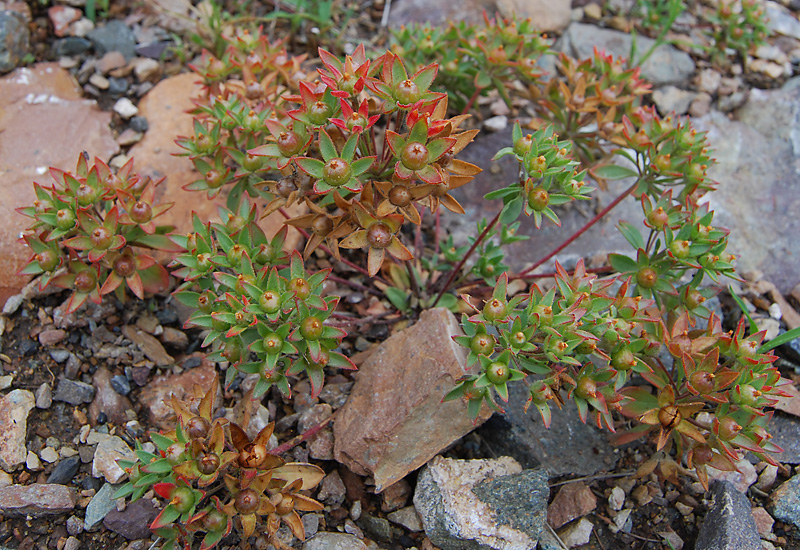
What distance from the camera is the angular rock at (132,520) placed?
129 inches

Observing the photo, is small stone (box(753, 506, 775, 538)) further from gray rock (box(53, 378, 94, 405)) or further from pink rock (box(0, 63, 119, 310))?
pink rock (box(0, 63, 119, 310))

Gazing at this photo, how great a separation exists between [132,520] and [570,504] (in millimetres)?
2455

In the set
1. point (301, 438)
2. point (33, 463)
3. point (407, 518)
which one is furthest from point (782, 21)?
point (33, 463)

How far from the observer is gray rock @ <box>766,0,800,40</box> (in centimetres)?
619

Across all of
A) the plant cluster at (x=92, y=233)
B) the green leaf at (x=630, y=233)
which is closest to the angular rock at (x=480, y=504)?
the green leaf at (x=630, y=233)

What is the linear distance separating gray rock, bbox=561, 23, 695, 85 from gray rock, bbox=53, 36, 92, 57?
14.3 ft

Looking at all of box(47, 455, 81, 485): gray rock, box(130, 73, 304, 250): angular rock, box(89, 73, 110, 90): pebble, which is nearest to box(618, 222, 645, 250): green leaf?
box(130, 73, 304, 250): angular rock

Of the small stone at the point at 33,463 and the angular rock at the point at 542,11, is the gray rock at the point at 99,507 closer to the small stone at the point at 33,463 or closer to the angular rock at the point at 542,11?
the small stone at the point at 33,463

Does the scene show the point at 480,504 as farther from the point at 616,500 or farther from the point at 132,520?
the point at 132,520

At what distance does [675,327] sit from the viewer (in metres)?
3.45

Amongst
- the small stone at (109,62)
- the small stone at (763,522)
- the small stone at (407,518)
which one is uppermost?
the small stone at (109,62)

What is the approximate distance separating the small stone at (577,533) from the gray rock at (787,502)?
43.1 inches

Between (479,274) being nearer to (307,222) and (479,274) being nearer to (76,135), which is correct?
(307,222)

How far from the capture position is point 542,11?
597 centimetres
